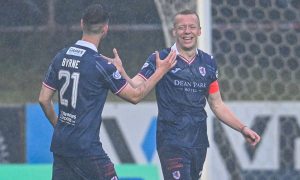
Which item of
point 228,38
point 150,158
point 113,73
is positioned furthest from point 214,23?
point 113,73

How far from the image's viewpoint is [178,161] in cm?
631

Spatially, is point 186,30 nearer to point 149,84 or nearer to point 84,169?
point 149,84

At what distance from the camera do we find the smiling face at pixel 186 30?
6.34 meters

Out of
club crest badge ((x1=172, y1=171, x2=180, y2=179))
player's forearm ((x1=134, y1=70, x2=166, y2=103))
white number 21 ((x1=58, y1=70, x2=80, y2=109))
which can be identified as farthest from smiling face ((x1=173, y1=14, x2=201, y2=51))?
white number 21 ((x1=58, y1=70, x2=80, y2=109))

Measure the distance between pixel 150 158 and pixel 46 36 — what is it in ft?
4.40

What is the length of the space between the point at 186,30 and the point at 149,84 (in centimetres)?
55

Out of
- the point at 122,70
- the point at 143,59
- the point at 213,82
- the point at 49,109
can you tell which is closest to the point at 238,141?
the point at 143,59

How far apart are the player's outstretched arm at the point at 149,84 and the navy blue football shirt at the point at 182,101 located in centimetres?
20

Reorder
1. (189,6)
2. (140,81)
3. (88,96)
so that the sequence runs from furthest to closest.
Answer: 1. (189,6)
2. (140,81)
3. (88,96)

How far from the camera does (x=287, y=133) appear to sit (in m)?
7.98

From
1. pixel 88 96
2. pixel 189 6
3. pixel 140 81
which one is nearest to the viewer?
pixel 88 96

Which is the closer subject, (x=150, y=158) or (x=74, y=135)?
(x=74, y=135)

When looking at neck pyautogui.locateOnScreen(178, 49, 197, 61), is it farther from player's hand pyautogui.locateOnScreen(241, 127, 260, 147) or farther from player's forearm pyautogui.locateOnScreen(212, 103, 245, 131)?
player's hand pyautogui.locateOnScreen(241, 127, 260, 147)

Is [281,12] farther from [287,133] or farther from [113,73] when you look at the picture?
[113,73]
